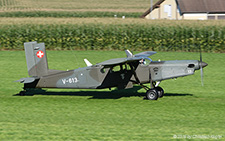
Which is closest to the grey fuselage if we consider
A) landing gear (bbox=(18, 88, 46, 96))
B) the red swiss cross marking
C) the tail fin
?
the tail fin

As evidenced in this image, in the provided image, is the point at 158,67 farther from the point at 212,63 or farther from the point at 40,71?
the point at 212,63

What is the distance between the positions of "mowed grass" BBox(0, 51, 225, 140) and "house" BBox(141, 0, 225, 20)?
123ft

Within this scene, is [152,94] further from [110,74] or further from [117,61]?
[117,61]

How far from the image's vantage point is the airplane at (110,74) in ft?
53.0

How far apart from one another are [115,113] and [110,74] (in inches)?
106

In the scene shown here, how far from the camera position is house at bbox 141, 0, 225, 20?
5903 cm

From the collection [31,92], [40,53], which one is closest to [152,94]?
[40,53]

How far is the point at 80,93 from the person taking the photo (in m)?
19.0

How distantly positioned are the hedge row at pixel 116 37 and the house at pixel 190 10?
80.3 feet

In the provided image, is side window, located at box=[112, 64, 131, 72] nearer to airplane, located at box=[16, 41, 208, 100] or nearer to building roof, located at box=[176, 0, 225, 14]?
airplane, located at box=[16, 41, 208, 100]

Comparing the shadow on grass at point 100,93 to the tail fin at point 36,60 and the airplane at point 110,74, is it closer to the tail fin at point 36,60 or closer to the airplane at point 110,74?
the airplane at point 110,74

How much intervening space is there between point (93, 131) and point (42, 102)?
17.6 ft

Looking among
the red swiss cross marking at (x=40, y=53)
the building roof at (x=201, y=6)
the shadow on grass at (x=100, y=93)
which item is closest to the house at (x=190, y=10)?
the building roof at (x=201, y=6)

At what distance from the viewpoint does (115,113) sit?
14.6m
